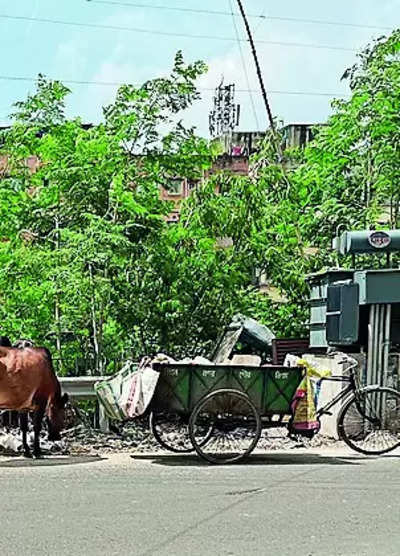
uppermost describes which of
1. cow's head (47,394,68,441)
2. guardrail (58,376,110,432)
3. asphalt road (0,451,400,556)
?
guardrail (58,376,110,432)

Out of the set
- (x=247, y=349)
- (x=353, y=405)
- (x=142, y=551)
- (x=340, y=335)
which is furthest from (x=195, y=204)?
(x=142, y=551)

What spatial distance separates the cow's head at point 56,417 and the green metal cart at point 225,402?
3.58 feet

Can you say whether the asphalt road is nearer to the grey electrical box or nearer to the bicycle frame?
the bicycle frame

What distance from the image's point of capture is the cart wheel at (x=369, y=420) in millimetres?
13180

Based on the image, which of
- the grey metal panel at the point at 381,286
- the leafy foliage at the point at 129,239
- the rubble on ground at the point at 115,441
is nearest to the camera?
the rubble on ground at the point at 115,441

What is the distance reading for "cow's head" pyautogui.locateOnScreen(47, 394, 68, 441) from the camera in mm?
12672

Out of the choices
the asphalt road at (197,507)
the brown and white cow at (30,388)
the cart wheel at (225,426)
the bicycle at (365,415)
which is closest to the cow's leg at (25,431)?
the brown and white cow at (30,388)

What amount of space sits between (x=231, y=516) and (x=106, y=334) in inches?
315

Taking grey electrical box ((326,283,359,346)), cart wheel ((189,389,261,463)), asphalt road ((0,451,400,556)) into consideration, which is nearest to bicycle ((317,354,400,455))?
asphalt road ((0,451,400,556))

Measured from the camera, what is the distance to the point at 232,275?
55.0 feet

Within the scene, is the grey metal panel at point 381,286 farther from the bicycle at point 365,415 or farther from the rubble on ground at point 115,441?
the rubble on ground at point 115,441

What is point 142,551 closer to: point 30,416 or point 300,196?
point 30,416

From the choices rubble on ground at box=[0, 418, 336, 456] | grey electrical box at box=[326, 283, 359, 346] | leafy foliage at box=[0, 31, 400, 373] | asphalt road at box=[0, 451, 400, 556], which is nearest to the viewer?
asphalt road at box=[0, 451, 400, 556]

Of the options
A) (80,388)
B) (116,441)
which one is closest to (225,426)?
(116,441)
